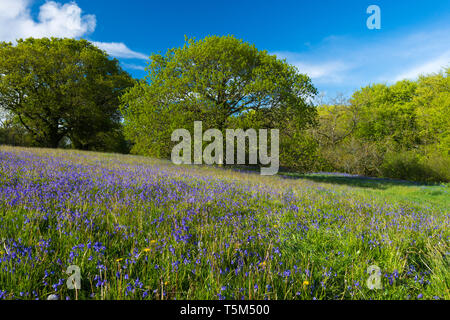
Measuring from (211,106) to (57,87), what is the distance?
71.8ft

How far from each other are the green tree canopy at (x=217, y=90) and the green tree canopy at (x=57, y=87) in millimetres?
12307

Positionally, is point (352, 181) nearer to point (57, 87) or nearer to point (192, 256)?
point (192, 256)

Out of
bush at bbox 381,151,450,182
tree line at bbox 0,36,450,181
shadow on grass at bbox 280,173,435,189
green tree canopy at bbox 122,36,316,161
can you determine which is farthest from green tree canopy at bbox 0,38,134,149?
bush at bbox 381,151,450,182

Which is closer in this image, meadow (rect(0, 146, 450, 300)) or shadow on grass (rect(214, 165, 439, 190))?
meadow (rect(0, 146, 450, 300))

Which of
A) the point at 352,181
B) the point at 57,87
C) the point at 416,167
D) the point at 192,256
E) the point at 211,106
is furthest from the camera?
the point at 416,167

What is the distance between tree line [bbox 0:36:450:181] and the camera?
15906mm

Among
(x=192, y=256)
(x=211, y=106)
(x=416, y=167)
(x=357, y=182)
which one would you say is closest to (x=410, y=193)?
(x=357, y=182)

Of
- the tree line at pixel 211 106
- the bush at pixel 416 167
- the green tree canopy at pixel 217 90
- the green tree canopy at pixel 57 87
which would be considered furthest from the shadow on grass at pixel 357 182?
the green tree canopy at pixel 57 87

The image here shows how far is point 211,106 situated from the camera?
1553 centimetres

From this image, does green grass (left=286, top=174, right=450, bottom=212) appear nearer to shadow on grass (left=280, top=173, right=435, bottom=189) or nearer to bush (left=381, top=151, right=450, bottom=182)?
shadow on grass (left=280, top=173, right=435, bottom=189)

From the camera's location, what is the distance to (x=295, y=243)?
2984 mm

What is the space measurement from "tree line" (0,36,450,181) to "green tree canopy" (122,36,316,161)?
0.08 metres

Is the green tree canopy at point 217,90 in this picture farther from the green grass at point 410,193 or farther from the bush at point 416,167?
the bush at point 416,167
